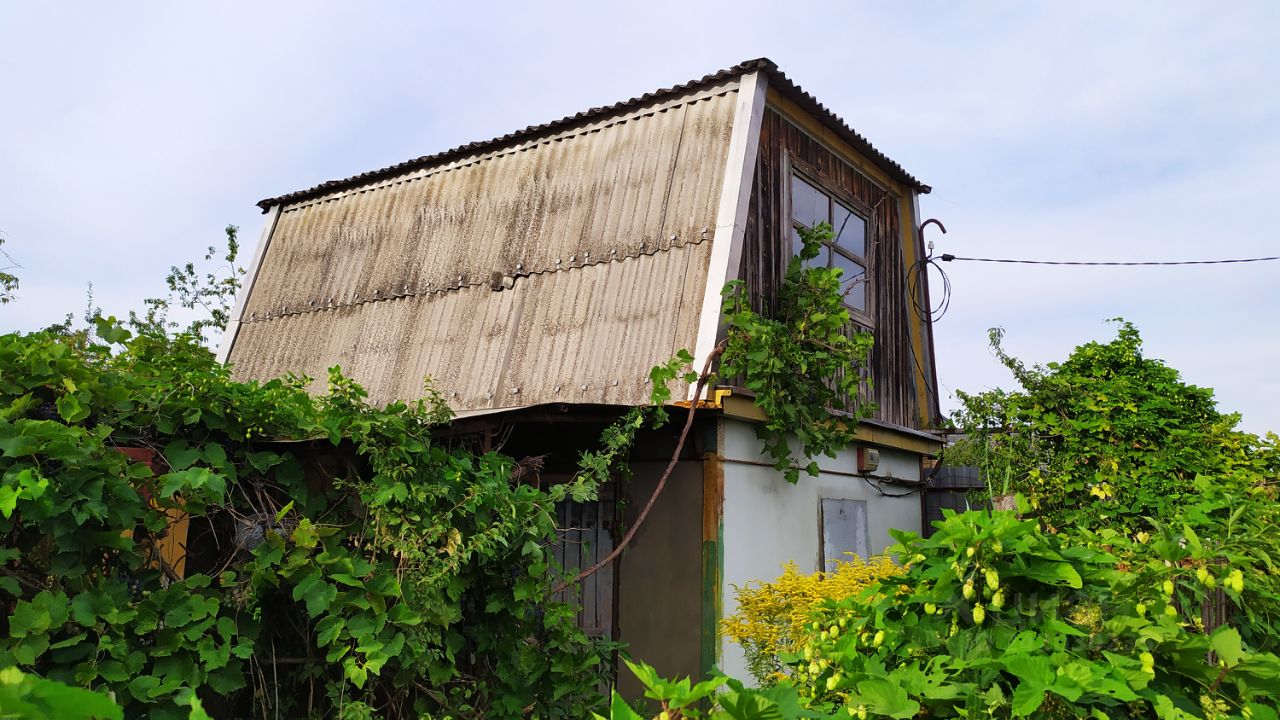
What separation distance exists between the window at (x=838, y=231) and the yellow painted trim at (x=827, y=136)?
0.58 meters

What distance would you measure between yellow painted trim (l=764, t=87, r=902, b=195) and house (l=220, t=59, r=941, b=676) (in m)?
0.03

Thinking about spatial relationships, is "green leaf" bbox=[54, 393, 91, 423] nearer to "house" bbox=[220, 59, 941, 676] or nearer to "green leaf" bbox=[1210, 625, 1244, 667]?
"house" bbox=[220, 59, 941, 676]

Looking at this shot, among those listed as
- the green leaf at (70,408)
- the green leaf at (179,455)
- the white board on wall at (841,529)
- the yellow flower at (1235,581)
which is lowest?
the yellow flower at (1235,581)

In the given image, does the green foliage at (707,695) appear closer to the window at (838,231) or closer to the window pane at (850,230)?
the window at (838,231)

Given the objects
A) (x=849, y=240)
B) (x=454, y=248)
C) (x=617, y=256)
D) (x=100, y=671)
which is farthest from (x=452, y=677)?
(x=849, y=240)

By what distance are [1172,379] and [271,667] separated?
8545mm

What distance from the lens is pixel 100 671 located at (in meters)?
3.79

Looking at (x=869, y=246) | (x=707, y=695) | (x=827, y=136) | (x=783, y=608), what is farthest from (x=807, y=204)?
(x=707, y=695)

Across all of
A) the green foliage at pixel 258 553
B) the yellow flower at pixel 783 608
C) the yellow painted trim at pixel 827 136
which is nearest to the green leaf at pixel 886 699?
the green foliage at pixel 258 553

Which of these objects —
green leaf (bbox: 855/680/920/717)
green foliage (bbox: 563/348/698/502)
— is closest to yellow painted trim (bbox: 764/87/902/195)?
green foliage (bbox: 563/348/698/502)

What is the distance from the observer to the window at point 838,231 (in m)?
9.16

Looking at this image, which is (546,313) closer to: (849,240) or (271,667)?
(849,240)

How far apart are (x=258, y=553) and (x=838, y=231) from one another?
742 centimetres

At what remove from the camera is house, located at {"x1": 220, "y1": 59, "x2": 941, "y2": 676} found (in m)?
7.32
